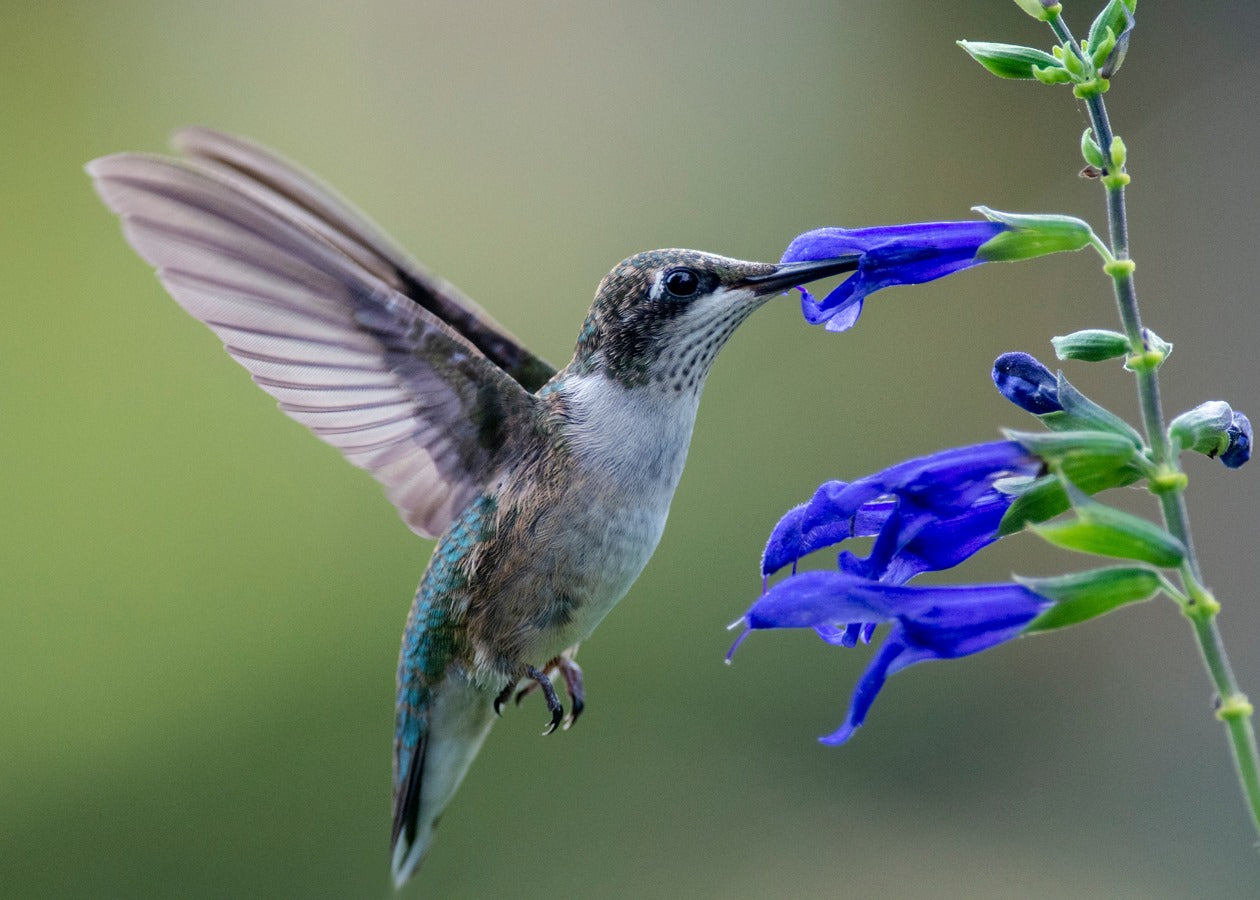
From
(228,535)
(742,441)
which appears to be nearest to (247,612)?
(228,535)

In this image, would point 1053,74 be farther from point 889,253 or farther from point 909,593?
point 909,593

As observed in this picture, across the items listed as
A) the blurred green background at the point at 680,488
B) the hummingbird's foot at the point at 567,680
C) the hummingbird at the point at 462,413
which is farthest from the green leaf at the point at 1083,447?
the blurred green background at the point at 680,488

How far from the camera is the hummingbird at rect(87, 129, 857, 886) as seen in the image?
2.08 meters

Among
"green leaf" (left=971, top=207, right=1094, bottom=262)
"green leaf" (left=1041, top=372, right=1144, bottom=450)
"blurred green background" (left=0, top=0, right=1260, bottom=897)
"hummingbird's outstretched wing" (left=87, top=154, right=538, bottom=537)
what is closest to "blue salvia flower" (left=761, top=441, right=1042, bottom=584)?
"green leaf" (left=1041, top=372, right=1144, bottom=450)

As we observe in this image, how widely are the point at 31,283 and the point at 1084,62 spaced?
4.40 m

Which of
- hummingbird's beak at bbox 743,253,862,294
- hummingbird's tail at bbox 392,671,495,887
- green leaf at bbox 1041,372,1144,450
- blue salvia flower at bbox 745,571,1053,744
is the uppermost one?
hummingbird's beak at bbox 743,253,862,294

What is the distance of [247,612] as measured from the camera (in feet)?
15.6

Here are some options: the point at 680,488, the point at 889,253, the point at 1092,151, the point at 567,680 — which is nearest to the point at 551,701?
the point at 567,680

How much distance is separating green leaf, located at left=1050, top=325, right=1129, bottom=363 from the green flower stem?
3cm

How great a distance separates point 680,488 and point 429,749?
2.92m

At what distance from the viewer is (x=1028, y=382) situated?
67.8 inches

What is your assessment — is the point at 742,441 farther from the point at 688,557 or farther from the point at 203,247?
the point at 203,247

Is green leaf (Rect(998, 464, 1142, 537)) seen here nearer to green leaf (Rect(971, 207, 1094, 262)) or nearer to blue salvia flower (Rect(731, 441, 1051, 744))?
blue salvia flower (Rect(731, 441, 1051, 744))

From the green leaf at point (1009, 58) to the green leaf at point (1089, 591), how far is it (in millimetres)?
599
